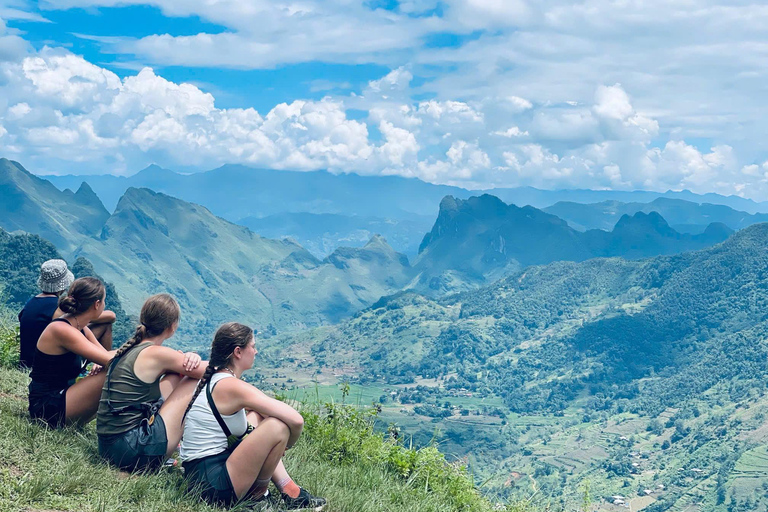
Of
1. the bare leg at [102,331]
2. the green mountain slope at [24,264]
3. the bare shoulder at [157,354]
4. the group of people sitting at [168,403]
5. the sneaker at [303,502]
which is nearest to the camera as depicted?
the group of people sitting at [168,403]

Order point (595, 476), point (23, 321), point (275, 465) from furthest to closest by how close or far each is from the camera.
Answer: point (595, 476)
point (23, 321)
point (275, 465)

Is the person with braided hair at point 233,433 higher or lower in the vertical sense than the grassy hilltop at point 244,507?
higher

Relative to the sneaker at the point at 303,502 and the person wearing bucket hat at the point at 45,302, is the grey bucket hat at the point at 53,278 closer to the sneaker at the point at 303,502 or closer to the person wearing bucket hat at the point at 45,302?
the person wearing bucket hat at the point at 45,302

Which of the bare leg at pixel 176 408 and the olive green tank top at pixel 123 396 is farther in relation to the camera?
the bare leg at pixel 176 408

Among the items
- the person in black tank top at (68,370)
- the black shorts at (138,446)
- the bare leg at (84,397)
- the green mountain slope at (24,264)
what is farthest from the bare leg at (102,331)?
the green mountain slope at (24,264)

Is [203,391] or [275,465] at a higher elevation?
[203,391]

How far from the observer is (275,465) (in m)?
6.18

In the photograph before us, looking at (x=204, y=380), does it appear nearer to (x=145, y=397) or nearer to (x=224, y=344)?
(x=224, y=344)

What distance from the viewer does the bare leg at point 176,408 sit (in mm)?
6738

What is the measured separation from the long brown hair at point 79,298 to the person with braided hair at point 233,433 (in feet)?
6.30

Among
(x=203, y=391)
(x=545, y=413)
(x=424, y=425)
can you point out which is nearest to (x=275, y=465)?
(x=203, y=391)

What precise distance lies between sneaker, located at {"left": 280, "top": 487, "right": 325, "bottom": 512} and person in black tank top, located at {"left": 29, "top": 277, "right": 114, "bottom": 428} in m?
2.60

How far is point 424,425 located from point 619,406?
2672 inches

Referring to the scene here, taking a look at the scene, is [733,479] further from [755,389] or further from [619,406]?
[619,406]
